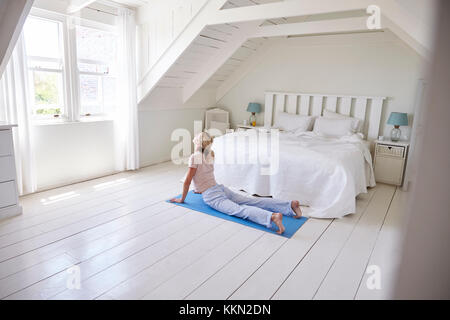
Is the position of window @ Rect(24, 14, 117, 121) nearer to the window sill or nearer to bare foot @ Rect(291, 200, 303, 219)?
the window sill

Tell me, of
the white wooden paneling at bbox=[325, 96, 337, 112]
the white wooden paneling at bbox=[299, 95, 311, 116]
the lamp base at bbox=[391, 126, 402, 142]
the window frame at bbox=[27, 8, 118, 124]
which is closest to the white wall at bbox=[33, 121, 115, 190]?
the window frame at bbox=[27, 8, 118, 124]

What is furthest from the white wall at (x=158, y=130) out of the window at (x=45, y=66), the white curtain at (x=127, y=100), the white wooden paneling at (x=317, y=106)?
the white wooden paneling at (x=317, y=106)

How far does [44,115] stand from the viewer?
11.5ft

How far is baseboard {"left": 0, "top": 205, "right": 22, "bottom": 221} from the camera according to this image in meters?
2.69

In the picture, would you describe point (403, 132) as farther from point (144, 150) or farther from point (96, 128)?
point (96, 128)

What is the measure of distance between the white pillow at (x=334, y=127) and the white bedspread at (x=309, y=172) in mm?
306

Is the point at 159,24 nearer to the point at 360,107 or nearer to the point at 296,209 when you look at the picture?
the point at 296,209

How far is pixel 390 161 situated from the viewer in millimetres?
4086

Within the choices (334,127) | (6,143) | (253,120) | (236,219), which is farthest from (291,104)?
(6,143)

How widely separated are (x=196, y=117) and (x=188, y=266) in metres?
3.88

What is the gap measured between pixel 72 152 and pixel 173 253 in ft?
7.50
